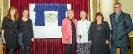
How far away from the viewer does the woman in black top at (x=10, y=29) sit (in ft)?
22.6

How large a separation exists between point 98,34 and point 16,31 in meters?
1.70

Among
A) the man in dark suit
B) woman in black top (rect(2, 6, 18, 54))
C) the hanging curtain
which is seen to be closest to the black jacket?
the man in dark suit

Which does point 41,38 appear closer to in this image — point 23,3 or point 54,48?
point 54,48

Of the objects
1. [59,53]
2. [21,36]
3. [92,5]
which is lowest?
[59,53]

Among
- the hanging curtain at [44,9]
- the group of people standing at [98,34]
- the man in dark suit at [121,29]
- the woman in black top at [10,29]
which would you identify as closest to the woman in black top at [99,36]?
the group of people standing at [98,34]

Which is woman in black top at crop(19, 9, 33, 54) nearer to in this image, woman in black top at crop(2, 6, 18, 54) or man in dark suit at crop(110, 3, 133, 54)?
woman in black top at crop(2, 6, 18, 54)

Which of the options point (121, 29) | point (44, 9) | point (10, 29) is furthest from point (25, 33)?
point (121, 29)

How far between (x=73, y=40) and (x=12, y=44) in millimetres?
1272

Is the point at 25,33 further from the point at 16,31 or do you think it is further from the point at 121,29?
the point at 121,29

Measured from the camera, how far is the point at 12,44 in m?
7.00

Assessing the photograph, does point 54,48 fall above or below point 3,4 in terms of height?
below

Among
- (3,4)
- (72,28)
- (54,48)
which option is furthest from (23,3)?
(72,28)

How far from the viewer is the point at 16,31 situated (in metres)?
7.02

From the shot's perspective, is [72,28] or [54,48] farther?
[54,48]
